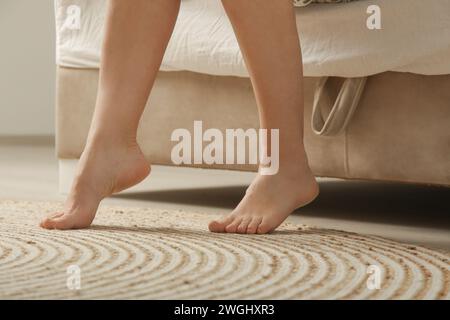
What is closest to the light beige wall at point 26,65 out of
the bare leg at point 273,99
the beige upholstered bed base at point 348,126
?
the beige upholstered bed base at point 348,126

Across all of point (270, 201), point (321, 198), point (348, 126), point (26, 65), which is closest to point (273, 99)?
point (270, 201)

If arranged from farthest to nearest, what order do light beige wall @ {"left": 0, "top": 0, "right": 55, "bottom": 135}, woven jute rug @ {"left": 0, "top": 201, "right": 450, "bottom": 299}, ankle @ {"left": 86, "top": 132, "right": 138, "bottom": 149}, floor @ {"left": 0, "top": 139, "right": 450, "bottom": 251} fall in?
light beige wall @ {"left": 0, "top": 0, "right": 55, "bottom": 135} < floor @ {"left": 0, "top": 139, "right": 450, "bottom": 251} < ankle @ {"left": 86, "top": 132, "right": 138, "bottom": 149} < woven jute rug @ {"left": 0, "top": 201, "right": 450, "bottom": 299}

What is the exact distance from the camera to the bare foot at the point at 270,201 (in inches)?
61.4

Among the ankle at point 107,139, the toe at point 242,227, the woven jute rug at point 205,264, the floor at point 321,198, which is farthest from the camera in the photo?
the floor at point 321,198

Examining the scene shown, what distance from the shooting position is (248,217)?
1.57 metres

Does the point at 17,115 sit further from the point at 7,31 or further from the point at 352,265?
the point at 352,265

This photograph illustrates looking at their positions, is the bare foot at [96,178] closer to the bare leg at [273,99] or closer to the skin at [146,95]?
the skin at [146,95]

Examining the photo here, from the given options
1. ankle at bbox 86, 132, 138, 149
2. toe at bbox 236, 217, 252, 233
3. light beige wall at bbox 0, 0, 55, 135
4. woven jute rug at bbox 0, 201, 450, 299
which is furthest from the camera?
light beige wall at bbox 0, 0, 55, 135

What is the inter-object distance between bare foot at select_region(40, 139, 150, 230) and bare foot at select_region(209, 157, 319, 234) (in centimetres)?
19

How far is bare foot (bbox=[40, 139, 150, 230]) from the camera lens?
5.21 feet

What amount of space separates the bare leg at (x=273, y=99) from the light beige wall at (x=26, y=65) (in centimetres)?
277

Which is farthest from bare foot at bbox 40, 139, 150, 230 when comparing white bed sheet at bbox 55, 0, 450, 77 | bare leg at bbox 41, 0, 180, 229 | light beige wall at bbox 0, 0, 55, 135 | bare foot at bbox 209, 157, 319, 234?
light beige wall at bbox 0, 0, 55, 135

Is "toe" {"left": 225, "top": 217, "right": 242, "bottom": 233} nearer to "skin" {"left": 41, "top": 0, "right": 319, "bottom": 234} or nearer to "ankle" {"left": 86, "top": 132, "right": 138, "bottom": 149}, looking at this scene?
"skin" {"left": 41, "top": 0, "right": 319, "bottom": 234}
